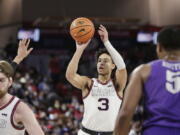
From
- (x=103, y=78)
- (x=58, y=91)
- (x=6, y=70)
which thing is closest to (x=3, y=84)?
(x=6, y=70)

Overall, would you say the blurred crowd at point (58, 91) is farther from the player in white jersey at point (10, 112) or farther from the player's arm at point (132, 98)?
the player's arm at point (132, 98)

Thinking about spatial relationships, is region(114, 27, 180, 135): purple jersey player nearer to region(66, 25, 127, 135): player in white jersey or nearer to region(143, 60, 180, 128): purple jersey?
region(143, 60, 180, 128): purple jersey

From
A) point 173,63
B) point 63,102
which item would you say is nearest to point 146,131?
point 173,63

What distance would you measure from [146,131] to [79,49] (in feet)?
9.66

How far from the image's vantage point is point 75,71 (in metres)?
6.55

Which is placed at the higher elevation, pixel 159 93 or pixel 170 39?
pixel 170 39

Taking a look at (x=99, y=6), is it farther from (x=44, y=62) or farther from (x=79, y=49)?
(x=79, y=49)

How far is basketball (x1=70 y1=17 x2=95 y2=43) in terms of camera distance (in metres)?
6.68

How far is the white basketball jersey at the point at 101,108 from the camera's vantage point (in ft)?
21.6

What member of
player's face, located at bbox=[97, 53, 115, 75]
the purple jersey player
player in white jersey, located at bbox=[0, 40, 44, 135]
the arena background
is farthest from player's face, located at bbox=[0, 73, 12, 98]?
the arena background

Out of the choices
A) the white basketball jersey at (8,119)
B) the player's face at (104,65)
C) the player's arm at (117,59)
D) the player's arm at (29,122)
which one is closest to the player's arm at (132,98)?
the player's arm at (29,122)

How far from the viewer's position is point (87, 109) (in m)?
6.66

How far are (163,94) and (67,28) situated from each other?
18.3 m

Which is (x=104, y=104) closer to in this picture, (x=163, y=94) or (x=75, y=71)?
(x=75, y=71)
